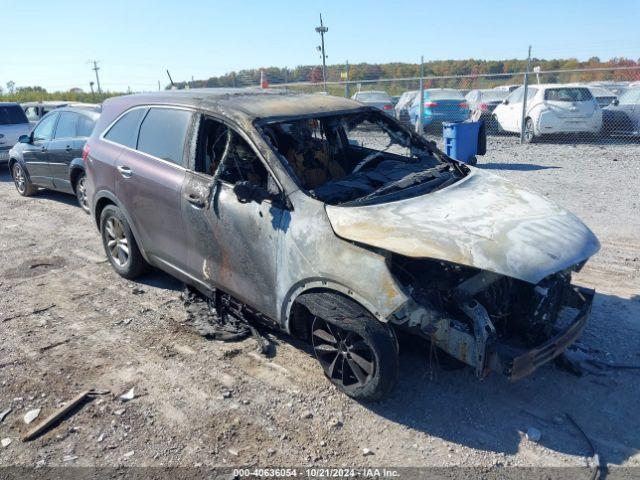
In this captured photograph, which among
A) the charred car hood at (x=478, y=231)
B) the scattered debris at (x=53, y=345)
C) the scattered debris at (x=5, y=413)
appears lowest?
the scattered debris at (x=5, y=413)

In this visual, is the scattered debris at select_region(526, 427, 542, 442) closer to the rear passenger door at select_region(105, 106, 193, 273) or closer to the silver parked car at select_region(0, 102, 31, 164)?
the rear passenger door at select_region(105, 106, 193, 273)

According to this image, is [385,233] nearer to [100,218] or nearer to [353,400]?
[353,400]

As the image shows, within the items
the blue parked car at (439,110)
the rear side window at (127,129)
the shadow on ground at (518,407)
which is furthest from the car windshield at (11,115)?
the shadow on ground at (518,407)

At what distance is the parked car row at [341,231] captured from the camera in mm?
3232

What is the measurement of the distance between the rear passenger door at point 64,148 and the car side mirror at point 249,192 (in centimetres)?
557

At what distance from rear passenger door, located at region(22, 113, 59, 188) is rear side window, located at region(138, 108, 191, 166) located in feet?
16.1

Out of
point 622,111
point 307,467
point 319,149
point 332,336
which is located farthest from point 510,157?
point 307,467

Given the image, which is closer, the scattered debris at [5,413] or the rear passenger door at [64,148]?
the scattered debris at [5,413]

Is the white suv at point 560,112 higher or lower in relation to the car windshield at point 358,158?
lower

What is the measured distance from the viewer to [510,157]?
12.5m

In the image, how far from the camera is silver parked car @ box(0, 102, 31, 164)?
13031mm

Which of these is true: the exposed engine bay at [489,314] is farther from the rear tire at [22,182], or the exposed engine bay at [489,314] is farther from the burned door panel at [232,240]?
the rear tire at [22,182]

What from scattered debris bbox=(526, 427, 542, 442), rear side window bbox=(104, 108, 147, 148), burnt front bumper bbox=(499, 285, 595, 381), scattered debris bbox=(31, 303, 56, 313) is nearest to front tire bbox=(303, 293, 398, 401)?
burnt front bumper bbox=(499, 285, 595, 381)

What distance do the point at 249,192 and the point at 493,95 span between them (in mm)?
18639
